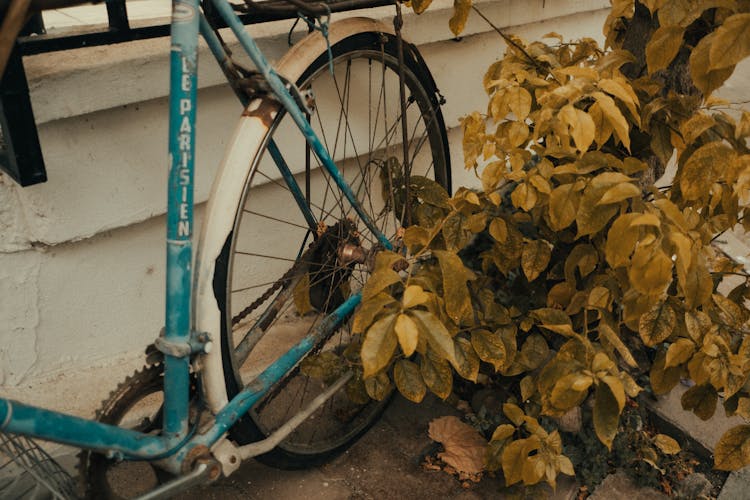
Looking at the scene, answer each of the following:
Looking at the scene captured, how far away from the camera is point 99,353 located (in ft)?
7.50

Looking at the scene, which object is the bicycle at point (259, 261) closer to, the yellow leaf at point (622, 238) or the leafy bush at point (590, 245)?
the leafy bush at point (590, 245)

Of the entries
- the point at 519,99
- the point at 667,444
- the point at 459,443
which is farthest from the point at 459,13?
the point at 667,444

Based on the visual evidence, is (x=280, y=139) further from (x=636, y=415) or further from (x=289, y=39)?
(x=636, y=415)

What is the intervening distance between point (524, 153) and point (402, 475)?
1.03 meters

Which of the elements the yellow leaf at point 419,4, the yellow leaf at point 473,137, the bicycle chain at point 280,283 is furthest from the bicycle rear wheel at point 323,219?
the yellow leaf at point 473,137

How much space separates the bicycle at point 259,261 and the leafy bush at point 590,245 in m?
0.22

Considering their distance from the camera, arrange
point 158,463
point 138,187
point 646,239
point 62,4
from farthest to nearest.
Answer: point 138,187 < point 158,463 < point 646,239 < point 62,4

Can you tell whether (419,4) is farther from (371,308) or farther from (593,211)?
(371,308)

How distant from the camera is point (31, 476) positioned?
1.63m

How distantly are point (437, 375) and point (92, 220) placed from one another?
1046mm

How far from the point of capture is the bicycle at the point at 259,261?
1.53 m

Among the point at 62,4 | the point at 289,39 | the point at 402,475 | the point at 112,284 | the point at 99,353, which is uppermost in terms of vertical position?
the point at 62,4

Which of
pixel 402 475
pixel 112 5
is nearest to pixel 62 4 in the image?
pixel 112 5

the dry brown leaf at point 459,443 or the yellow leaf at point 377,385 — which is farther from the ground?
the yellow leaf at point 377,385
